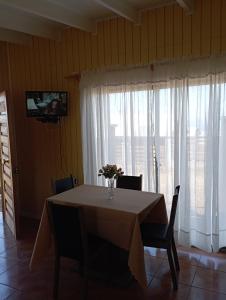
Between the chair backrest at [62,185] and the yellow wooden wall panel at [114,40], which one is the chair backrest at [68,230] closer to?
the chair backrest at [62,185]

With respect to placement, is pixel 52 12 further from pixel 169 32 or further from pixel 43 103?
pixel 169 32

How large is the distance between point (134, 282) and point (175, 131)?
1718 millimetres

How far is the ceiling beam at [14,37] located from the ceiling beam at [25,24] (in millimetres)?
435

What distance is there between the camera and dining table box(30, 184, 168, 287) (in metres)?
2.37

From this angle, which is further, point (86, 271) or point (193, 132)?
point (193, 132)

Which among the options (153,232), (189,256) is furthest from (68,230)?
(189,256)

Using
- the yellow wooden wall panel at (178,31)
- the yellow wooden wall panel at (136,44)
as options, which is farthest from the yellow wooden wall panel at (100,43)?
the yellow wooden wall panel at (178,31)

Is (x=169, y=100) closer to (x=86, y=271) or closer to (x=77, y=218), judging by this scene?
(x=77, y=218)

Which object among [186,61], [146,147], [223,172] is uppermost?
[186,61]

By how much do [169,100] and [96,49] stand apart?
4.13 ft

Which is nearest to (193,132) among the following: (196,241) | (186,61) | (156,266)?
(186,61)

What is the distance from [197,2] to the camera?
3045 mm

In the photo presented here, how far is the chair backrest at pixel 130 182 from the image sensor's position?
3.39 m

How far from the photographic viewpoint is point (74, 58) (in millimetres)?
3926
